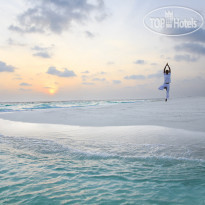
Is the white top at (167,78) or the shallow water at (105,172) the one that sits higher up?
the white top at (167,78)

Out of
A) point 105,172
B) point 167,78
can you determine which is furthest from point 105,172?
point 167,78

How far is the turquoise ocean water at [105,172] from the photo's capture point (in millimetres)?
2258

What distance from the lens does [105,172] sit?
9.88 ft

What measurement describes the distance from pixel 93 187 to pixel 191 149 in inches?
111

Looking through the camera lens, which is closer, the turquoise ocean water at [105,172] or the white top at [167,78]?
the turquoise ocean water at [105,172]

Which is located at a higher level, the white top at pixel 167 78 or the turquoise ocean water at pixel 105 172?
the white top at pixel 167 78

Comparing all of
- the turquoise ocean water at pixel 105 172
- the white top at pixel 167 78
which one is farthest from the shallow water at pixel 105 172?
the white top at pixel 167 78

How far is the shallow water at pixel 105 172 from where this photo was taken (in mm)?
2258

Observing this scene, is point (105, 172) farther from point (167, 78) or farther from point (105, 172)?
point (167, 78)

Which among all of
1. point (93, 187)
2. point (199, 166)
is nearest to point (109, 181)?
point (93, 187)

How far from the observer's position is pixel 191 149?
423 centimetres

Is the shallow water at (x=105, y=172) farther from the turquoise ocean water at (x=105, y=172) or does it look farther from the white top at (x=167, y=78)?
the white top at (x=167, y=78)

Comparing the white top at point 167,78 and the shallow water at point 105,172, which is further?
the white top at point 167,78

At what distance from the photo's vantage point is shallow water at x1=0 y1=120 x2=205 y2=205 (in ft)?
7.41
